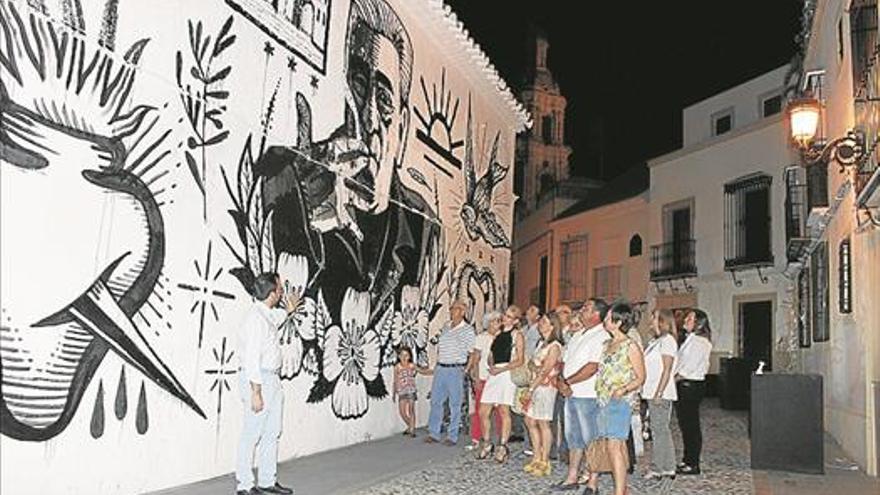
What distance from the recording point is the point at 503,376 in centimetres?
977

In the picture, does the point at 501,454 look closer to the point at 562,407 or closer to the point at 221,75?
the point at 562,407

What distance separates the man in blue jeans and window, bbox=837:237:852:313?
4908mm

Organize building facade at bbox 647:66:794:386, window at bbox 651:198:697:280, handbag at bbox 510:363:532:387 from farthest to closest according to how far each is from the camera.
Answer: window at bbox 651:198:697:280 → building facade at bbox 647:66:794:386 → handbag at bbox 510:363:532:387

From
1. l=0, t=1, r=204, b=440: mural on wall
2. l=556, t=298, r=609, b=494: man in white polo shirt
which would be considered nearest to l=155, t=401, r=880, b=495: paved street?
l=556, t=298, r=609, b=494: man in white polo shirt

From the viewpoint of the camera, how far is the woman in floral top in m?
7.21

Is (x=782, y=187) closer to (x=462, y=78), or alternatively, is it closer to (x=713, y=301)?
(x=713, y=301)

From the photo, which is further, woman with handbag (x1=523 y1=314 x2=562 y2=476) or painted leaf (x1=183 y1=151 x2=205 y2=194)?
woman with handbag (x1=523 y1=314 x2=562 y2=476)

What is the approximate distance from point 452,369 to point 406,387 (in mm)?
780

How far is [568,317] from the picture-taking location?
1009 centimetres

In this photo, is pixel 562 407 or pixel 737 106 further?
pixel 737 106

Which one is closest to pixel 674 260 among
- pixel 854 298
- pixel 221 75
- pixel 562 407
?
pixel 854 298

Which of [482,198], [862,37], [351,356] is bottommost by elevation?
[351,356]

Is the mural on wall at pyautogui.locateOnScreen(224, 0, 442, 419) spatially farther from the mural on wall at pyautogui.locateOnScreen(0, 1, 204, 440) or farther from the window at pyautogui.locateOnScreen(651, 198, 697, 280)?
the window at pyautogui.locateOnScreen(651, 198, 697, 280)

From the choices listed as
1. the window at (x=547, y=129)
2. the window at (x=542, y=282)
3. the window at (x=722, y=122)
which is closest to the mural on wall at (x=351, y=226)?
the window at (x=722, y=122)
